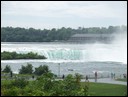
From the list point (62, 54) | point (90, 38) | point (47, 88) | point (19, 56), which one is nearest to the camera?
point (47, 88)

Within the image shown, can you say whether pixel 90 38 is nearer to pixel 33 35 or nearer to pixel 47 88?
pixel 33 35

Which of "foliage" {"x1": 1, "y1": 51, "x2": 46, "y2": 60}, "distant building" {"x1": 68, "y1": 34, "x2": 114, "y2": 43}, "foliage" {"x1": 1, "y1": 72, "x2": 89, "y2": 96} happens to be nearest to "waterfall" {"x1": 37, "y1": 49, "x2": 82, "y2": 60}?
"foliage" {"x1": 1, "y1": 51, "x2": 46, "y2": 60}

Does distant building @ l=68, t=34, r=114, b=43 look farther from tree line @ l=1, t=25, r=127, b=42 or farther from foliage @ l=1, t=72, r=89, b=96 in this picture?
foliage @ l=1, t=72, r=89, b=96

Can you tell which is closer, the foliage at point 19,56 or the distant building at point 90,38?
the foliage at point 19,56

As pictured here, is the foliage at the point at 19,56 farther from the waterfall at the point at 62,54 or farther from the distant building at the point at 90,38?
the distant building at the point at 90,38

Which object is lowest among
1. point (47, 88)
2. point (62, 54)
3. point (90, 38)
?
point (47, 88)

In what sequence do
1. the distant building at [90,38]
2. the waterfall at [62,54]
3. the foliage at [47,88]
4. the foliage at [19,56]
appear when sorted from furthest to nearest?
the distant building at [90,38] → the foliage at [19,56] → the waterfall at [62,54] → the foliage at [47,88]

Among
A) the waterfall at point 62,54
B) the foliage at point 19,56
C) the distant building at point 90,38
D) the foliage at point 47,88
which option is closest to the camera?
the foliage at point 47,88

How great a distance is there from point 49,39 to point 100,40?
14558mm

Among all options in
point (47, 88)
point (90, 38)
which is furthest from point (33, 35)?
point (47, 88)

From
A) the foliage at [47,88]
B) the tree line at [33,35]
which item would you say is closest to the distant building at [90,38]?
the tree line at [33,35]

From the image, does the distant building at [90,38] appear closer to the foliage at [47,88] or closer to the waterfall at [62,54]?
the waterfall at [62,54]

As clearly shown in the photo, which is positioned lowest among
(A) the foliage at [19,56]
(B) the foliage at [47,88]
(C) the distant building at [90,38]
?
(B) the foliage at [47,88]

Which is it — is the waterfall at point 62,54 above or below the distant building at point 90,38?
below
